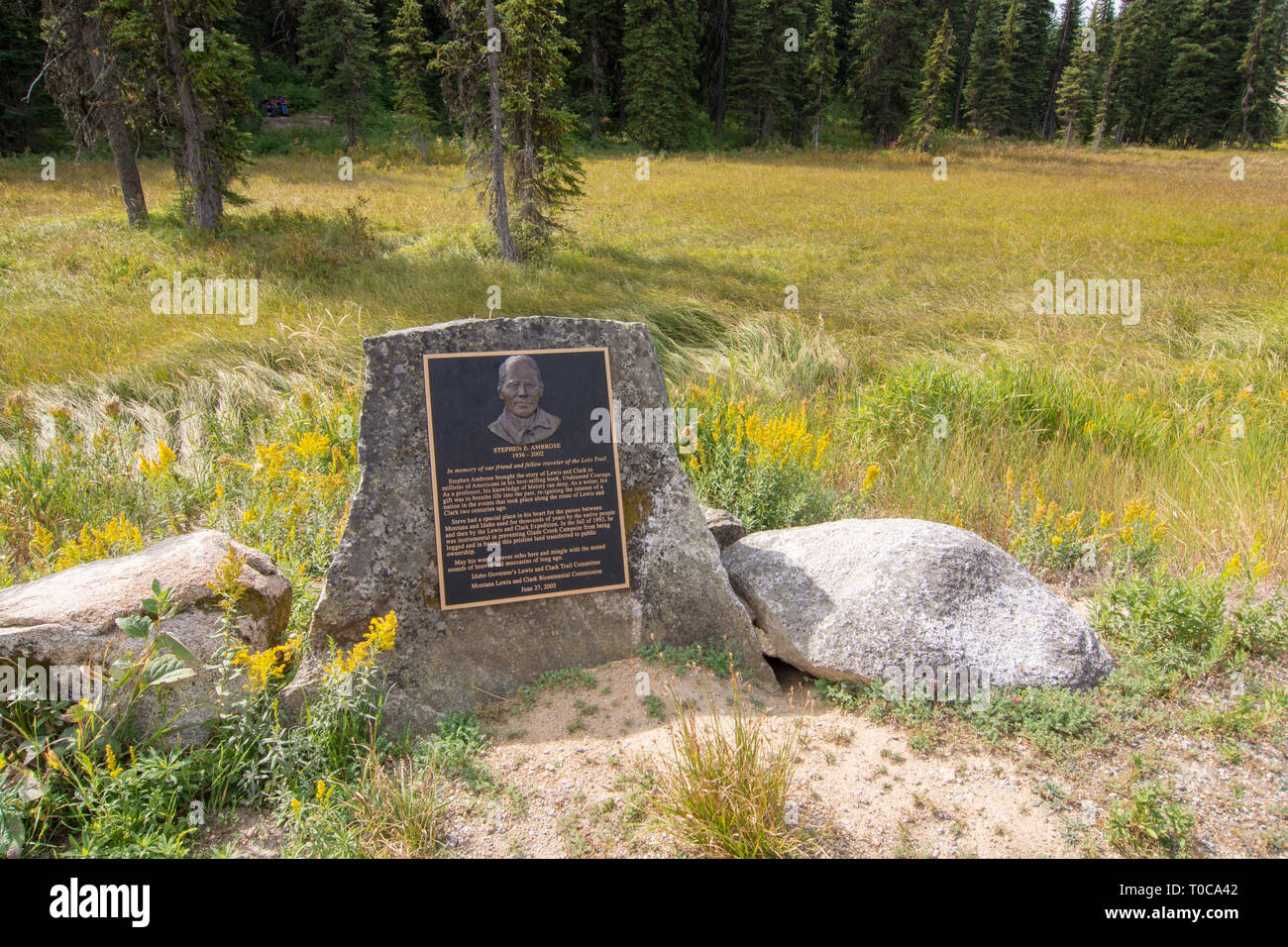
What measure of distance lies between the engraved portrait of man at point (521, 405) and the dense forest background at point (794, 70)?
15362 mm

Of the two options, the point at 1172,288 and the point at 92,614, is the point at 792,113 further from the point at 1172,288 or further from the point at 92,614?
the point at 92,614

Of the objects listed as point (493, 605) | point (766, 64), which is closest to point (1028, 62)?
point (766, 64)

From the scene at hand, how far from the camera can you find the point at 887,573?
3.71m

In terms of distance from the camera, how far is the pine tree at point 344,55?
1217 inches

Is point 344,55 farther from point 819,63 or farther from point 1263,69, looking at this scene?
point 1263,69

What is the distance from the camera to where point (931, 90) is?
36.8 meters

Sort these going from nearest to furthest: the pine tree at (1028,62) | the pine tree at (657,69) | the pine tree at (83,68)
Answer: the pine tree at (83,68), the pine tree at (657,69), the pine tree at (1028,62)

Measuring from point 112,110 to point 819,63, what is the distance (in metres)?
35.1

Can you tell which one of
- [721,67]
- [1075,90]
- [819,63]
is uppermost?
[721,67]

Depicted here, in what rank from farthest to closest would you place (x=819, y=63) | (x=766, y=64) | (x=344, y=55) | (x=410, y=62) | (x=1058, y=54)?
(x=1058, y=54) < (x=766, y=64) < (x=819, y=63) < (x=344, y=55) < (x=410, y=62)
